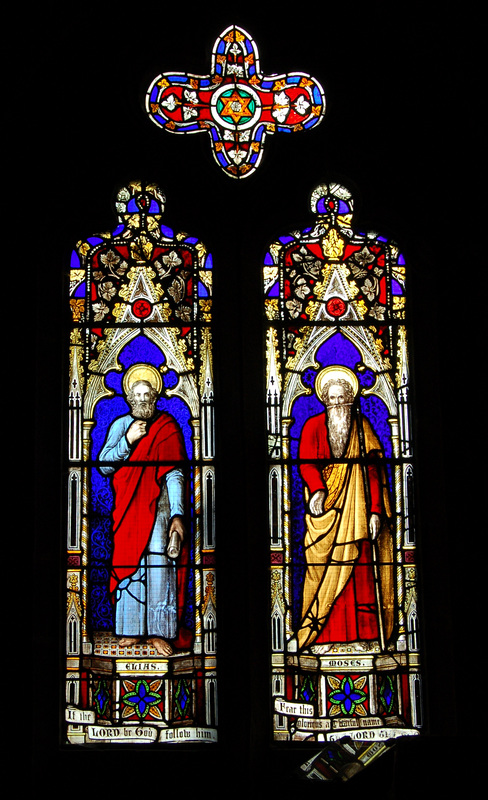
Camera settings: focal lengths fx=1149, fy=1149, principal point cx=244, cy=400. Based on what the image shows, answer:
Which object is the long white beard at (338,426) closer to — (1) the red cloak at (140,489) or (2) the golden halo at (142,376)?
(1) the red cloak at (140,489)

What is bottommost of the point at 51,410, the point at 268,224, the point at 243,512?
the point at 243,512

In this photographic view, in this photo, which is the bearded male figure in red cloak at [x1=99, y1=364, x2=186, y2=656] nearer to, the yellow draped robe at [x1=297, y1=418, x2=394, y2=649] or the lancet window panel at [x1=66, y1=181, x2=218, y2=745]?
the lancet window panel at [x1=66, y1=181, x2=218, y2=745]

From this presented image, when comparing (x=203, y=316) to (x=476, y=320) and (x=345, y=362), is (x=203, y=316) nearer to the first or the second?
(x=345, y=362)

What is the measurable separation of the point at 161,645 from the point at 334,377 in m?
1.68

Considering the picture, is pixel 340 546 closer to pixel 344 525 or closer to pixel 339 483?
pixel 344 525

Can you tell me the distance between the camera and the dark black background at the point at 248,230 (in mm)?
5711

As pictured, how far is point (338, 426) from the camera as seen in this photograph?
6.13 meters

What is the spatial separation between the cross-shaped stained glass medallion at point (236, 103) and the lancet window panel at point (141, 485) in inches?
18.4

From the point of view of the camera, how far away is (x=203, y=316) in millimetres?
6250

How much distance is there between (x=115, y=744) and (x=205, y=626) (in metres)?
0.72

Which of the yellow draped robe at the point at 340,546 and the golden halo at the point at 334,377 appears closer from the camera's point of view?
the yellow draped robe at the point at 340,546

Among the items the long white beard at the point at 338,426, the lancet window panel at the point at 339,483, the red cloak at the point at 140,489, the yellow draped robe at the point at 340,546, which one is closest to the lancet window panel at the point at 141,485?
the red cloak at the point at 140,489

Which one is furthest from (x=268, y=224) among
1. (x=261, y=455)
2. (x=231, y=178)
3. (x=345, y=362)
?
(x=261, y=455)

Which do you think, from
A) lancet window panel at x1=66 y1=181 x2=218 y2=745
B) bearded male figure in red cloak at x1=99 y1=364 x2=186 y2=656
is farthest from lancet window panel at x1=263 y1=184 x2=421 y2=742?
bearded male figure in red cloak at x1=99 y1=364 x2=186 y2=656
